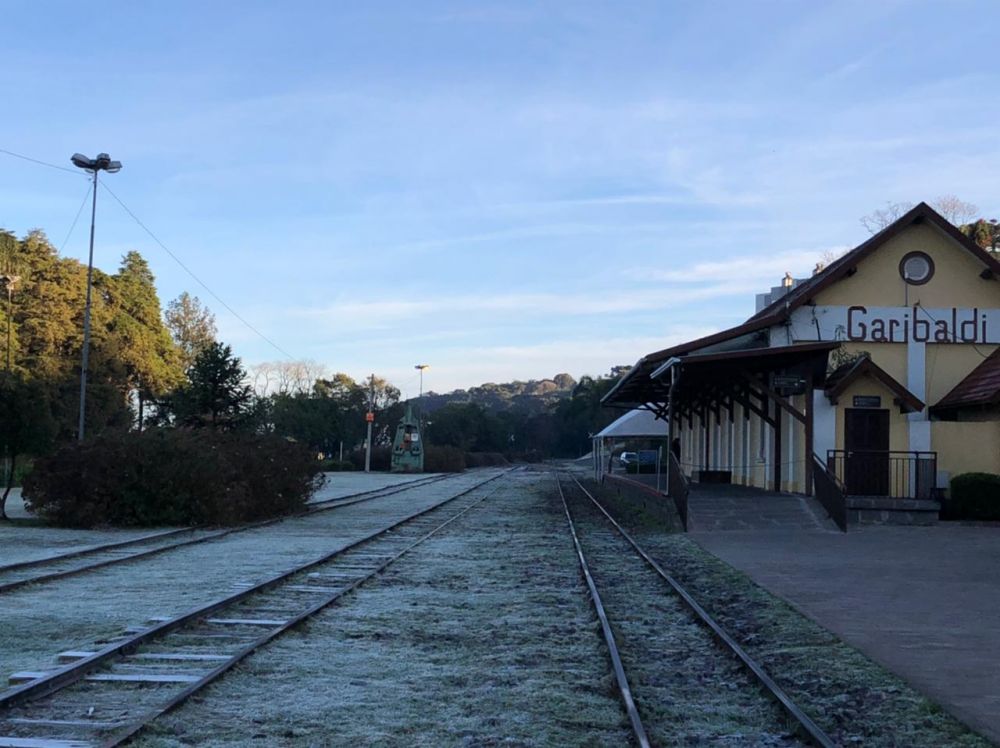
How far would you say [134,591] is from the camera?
40.9 ft

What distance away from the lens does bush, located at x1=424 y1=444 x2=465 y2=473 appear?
8162 centimetres

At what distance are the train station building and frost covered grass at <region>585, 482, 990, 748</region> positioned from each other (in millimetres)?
10727

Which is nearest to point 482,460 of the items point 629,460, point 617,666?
point 629,460

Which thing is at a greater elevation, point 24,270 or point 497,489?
point 24,270

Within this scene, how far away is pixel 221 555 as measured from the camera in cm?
1708

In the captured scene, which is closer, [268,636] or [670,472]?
[268,636]

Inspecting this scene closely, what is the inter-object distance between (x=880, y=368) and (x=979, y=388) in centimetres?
224

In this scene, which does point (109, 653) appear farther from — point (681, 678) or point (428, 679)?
point (681, 678)

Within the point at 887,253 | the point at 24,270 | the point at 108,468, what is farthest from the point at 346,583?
the point at 24,270

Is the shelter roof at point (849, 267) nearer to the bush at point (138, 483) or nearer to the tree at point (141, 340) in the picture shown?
the bush at point (138, 483)

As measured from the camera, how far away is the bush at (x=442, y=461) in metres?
81.6

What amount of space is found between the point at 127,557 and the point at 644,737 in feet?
38.0

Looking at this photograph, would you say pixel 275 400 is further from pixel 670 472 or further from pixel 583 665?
pixel 583 665

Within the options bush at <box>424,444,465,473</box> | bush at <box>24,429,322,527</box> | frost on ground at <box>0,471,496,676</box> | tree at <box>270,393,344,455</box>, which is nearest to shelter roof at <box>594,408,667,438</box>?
bush at <box>24,429,322,527</box>
